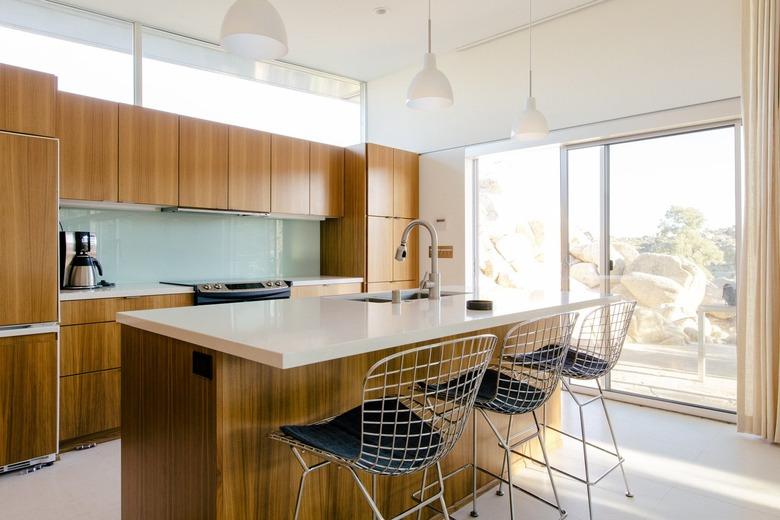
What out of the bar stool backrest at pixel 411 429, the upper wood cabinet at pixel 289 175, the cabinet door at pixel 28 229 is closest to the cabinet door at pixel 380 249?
the upper wood cabinet at pixel 289 175

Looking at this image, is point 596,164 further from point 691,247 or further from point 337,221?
point 337,221

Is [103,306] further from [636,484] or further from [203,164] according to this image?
[636,484]

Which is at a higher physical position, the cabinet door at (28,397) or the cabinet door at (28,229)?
the cabinet door at (28,229)

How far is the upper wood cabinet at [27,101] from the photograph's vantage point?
8.43 feet

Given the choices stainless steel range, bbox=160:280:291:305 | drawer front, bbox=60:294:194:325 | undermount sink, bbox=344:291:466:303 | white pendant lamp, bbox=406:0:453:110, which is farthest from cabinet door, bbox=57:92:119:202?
white pendant lamp, bbox=406:0:453:110

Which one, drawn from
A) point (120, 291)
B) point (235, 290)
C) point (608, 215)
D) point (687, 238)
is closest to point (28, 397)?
point (120, 291)

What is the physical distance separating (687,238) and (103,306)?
4.06 metres

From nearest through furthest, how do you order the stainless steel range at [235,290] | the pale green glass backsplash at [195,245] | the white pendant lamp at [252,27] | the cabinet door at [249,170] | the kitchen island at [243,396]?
the kitchen island at [243,396], the white pendant lamp at [252,27], the stainless steel range at [235,290], the pale green glass backsplash at [195,245], the cabinet door at [249,170]

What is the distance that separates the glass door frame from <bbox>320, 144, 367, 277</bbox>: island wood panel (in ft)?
5.95

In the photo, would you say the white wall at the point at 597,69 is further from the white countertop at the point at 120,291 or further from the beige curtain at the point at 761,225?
the white countertop at the point at 120,291

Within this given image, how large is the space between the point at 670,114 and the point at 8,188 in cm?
421

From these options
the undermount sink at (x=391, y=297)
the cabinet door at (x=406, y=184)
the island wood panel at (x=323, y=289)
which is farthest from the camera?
the cabinet door at (x=406, y=184)

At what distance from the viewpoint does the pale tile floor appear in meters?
2.25

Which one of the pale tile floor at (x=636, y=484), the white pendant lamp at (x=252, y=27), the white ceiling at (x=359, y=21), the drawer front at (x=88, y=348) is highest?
the white ceiling at (x=359, y=21)
